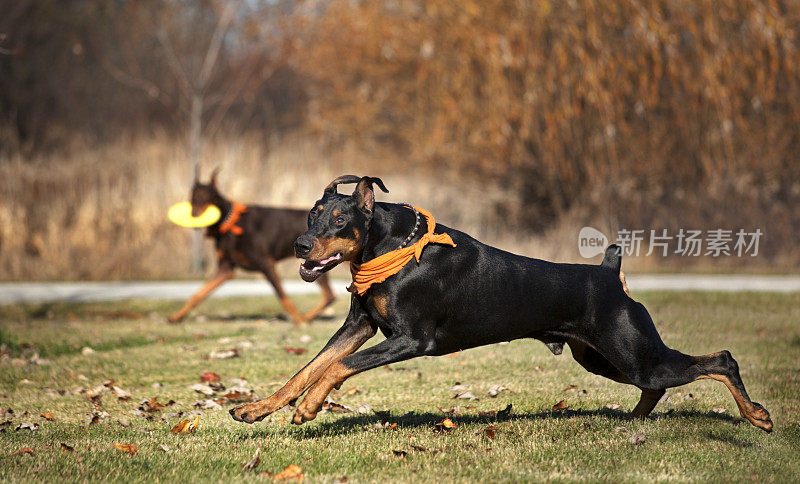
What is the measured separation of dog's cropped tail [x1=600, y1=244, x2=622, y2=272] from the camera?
5281mm

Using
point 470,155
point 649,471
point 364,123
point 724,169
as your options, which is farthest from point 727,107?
point 649,471

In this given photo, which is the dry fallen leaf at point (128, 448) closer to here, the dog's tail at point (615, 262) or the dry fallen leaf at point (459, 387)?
the dry fallen leaf at point (459, 387)

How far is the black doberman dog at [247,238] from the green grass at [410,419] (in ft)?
2.36

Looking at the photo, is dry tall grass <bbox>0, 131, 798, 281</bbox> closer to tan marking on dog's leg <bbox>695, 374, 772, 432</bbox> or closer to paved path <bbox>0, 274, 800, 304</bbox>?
paved path <bbox>0, 274, 800, 304</bbox>

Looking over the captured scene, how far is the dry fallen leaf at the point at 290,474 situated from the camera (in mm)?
4355

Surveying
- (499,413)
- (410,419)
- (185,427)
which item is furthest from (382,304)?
(185,427)

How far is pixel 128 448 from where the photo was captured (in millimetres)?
4848

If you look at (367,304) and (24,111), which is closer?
(367,304)

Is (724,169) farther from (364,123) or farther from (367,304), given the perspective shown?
(367,304)

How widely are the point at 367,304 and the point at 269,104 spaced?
25.0 metres

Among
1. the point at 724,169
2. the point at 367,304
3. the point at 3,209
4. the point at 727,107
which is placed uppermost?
the point at 727,107

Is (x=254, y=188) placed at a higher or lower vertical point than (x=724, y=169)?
lower

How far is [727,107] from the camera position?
16.1 m

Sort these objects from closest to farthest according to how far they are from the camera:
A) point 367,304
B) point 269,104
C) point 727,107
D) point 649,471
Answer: point 649,471
point 367,304
point 727,107
point 269,104
